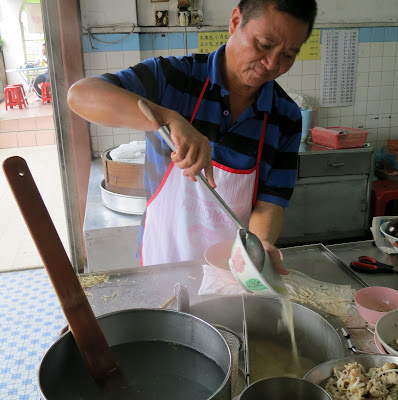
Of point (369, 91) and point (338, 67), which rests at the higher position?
point (338, 67)

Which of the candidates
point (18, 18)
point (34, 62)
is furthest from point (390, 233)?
point (34, 62)

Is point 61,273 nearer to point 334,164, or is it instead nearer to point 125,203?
point 125,203

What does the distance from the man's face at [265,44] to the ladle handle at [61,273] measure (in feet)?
2.95

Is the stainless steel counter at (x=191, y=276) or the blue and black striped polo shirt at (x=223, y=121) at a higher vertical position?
the blue and black striped polo shirt at (x=223, y=121)

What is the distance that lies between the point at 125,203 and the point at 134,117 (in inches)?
70.9

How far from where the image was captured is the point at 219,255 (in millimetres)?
1526

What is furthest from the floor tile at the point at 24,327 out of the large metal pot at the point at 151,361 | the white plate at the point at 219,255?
the large metal pot at the point at 151,361

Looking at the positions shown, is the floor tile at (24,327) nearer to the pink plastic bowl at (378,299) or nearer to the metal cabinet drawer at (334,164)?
the pink plastic bowl at (378,299)

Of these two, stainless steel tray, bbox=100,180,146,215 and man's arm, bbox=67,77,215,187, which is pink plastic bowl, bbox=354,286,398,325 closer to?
man's arm, bbox=67,77,215,187

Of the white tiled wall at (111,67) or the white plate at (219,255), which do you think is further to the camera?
the white tiled wall at (111,67)

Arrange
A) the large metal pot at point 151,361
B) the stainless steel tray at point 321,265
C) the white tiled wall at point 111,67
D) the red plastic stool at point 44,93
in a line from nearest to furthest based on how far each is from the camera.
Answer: the large metal pot at point 151,361, the stainless steel tray at point 321,265, the white tiled wall at point 111,67, the red plastic stool at point 44,93

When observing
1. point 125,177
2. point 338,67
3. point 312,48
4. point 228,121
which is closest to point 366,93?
point 338,67

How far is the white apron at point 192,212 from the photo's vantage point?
1.68m

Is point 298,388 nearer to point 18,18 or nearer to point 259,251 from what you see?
point 259,251
